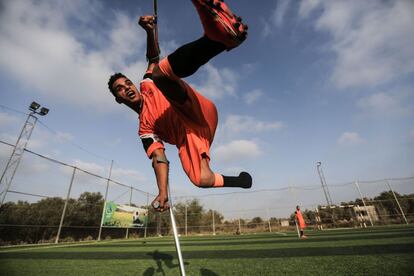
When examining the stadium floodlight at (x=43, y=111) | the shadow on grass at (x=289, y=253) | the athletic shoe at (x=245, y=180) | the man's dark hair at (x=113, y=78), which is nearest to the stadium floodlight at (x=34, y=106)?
the stadium floodlight at (x=43, y=111)

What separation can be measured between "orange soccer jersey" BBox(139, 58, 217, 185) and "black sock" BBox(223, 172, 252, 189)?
29 cm

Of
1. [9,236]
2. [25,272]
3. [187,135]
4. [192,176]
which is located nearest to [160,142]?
[187,135]

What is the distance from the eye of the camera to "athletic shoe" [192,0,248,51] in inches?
38.2

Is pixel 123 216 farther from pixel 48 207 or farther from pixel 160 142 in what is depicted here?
pixel 160 142

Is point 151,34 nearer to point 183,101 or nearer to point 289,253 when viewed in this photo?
point 183,101

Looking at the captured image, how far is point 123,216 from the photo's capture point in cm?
1530

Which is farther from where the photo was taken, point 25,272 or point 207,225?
point 207,225

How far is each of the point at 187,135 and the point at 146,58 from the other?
27.2 inches

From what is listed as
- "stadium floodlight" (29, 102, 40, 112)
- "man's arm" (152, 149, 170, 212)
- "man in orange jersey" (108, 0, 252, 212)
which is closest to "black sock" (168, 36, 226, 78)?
"man in orange jersey" (108, 0, 252, 212)

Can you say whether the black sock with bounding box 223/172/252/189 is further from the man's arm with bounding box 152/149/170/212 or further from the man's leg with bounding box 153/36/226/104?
the man's leg with bounding box 153/36/226/104

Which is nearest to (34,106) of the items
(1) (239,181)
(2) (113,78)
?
(2) (113,78)

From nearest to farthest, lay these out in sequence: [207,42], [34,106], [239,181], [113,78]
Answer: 1. [207,42]
2. [239,181]
3. [113,78]
4. [34,106]

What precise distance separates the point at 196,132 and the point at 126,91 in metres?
0.81

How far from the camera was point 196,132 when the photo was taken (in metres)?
1.79
